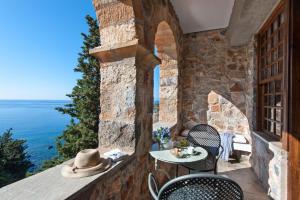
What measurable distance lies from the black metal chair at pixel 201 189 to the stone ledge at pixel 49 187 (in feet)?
1.42

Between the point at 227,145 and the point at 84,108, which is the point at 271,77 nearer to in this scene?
the point at 227,145

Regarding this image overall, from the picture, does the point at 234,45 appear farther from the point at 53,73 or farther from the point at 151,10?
the point at 53,73

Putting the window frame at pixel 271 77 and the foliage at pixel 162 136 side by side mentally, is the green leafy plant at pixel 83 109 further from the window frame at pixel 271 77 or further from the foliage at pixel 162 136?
the window frame at pixel 271 77

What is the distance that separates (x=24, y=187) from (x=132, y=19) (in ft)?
4.52

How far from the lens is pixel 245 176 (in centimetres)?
246

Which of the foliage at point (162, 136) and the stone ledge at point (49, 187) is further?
the foliage at point (162, 136)

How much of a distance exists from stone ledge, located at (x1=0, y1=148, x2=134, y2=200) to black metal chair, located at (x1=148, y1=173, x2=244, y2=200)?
1.42 feet

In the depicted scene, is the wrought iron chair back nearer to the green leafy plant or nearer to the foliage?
the foliage

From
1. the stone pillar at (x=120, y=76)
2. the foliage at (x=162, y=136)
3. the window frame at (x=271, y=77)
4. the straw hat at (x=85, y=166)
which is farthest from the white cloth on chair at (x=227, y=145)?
the straw hat at (x=85, y=166)

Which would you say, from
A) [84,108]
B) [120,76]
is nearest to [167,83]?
[120,76]

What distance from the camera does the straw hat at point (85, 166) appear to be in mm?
972

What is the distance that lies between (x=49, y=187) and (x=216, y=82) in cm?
327

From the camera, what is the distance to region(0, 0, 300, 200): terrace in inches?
53.8

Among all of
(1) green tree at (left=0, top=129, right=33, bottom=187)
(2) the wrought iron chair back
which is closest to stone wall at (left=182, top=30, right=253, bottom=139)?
(2) the wrought iron chair back
